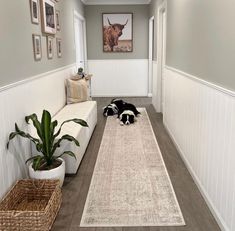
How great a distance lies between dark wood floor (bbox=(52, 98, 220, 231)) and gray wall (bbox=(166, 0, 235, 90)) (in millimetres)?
1049

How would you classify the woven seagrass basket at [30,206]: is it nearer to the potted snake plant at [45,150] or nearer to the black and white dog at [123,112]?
the potted snake plant at [45,150]

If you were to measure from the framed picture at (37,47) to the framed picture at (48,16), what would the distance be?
284mm

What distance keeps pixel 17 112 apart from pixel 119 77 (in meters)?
5.53

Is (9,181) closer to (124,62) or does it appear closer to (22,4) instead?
(22,4)

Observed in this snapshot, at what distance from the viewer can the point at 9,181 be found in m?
2.48

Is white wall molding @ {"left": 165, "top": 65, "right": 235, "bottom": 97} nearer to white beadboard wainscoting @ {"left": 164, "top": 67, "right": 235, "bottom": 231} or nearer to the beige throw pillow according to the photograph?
white beadboard wainscoting @ {"left": 164, "top": 67, "right": 235, "bottom": 231}


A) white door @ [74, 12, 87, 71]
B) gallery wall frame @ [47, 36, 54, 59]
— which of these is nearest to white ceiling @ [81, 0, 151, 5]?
white door @ [74, 12, 87, 71]

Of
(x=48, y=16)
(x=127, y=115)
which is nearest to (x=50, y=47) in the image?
(x=48, y=16)

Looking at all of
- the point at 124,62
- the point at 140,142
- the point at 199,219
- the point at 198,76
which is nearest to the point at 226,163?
the point at 199,219

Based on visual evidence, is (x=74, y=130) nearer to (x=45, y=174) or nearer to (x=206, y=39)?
(x=45, y=174)

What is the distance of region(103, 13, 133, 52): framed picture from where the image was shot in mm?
7570

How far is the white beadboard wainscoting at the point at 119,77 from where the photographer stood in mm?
7902

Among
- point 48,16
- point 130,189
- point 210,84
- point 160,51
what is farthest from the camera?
point 160,51

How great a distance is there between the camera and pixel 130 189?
9.17 feet
